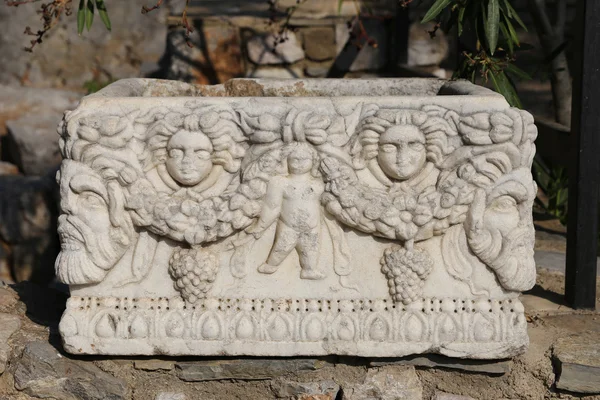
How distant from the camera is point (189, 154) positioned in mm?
2568

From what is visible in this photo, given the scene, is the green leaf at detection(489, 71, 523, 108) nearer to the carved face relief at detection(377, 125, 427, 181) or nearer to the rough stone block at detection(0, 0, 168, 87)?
the carved face relief at detection(377, 125, 427, 181)

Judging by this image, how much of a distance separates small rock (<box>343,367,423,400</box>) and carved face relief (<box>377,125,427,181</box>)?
0.65 m

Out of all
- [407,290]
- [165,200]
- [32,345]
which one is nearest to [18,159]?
[32,345]

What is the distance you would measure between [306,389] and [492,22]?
5.12ft

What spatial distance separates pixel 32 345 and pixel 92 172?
26.7 inches

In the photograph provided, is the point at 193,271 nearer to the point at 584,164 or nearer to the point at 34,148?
the point at 584,164

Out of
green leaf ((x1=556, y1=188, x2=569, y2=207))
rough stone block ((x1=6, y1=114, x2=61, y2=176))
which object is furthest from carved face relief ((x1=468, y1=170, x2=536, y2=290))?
rough stone block ((x1=6, y1=114, x2=61, y2=176))

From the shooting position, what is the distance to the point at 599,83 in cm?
307

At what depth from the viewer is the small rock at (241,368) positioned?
107 inches

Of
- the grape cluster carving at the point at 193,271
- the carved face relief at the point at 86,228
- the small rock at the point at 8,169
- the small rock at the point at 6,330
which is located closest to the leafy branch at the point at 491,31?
the grape cluster carving at the point at 193,271

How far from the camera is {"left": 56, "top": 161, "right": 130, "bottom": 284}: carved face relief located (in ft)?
8.48

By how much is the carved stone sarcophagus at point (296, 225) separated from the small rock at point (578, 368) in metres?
0.21

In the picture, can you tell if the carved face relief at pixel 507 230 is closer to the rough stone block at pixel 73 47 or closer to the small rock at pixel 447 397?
the small rock at pixel 447 397

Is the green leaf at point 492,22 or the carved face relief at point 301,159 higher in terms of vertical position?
the green leaf at point 492,22
